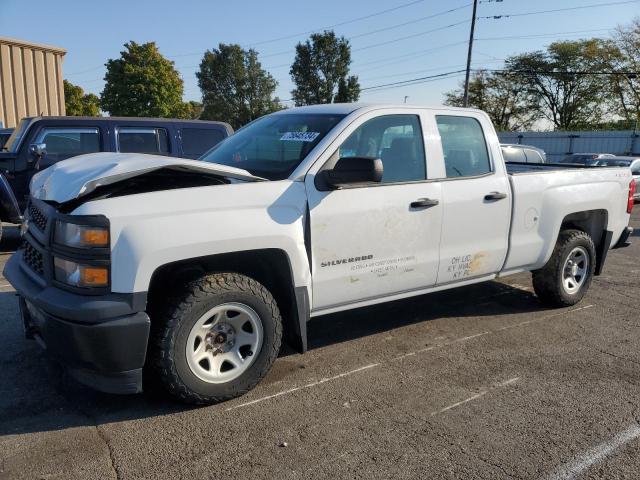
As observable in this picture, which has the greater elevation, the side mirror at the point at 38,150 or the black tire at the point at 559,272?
the side mirror at the point at 38,150

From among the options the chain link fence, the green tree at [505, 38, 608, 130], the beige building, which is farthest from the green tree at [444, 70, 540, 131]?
the beige building

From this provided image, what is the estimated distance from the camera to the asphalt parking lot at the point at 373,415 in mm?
2898

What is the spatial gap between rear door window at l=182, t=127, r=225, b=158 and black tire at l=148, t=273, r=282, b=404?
20.8ft

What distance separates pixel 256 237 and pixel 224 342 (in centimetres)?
71

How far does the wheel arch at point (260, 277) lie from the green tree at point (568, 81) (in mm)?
58277

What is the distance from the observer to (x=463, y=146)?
187 inches

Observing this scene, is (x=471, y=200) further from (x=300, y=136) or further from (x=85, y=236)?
(x=85, y=236)

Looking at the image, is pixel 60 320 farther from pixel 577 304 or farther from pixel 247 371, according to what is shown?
pixel 577 304

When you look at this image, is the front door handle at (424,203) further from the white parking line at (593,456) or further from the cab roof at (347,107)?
the white parking line at (593,456)

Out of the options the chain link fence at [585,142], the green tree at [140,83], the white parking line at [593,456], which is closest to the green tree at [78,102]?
the green tree at [140,83]

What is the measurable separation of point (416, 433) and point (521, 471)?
1.96 feet

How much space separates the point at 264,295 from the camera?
11.6 ft

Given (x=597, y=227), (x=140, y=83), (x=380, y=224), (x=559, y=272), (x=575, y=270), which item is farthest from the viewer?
(x=140, y=83)

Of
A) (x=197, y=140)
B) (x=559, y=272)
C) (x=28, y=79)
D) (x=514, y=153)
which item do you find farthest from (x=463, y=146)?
(x=28, y=79)
